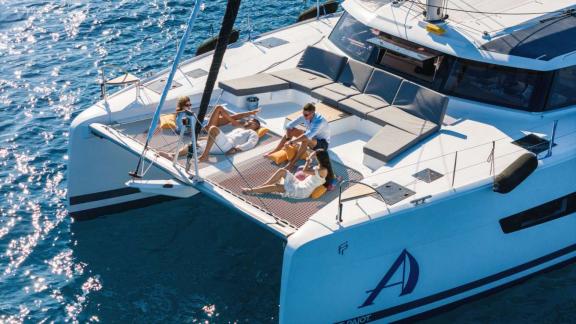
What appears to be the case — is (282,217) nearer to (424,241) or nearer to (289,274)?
(289,274)

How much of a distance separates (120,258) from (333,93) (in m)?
5.19

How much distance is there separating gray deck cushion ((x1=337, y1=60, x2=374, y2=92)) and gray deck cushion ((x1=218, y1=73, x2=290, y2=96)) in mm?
1136

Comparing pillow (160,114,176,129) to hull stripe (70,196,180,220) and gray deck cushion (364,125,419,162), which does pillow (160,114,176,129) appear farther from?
gray deck cushion (364,125,419,162)

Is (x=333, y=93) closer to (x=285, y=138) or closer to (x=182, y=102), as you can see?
(x=285, y=138)

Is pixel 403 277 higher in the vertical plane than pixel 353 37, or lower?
lower

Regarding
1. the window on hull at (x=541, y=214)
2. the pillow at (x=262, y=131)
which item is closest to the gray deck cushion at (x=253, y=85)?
the pillow at (x=262, y=131)

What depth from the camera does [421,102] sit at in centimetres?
1465

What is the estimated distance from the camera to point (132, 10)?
87.3 feet

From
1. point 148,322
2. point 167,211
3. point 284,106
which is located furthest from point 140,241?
point 284,106

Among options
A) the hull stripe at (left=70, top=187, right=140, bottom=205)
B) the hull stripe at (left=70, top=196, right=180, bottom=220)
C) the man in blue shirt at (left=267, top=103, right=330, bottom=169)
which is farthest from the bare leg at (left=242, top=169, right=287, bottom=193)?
the hull stripe at (left=70, top=196, right=180, bottom=220)

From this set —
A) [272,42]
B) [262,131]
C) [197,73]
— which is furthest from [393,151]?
[272,42]

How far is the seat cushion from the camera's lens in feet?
51.5

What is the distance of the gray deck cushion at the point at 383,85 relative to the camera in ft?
49.6

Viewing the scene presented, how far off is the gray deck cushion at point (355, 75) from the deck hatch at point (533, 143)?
10.5ft
